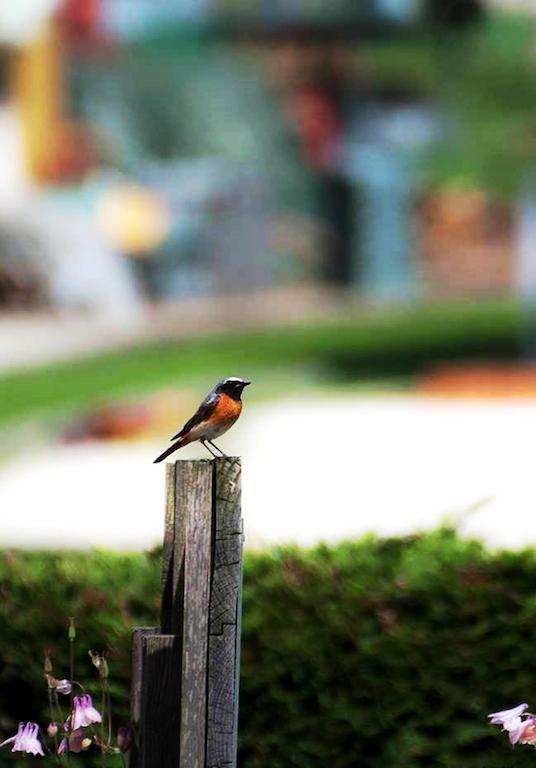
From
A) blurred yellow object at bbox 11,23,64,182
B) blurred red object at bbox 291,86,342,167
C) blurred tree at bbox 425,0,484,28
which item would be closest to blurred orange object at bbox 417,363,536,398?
blurred red object at bbox 291,86,342,167

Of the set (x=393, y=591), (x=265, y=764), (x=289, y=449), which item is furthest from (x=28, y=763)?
(x=289, y=449)

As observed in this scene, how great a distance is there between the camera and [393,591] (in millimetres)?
4199

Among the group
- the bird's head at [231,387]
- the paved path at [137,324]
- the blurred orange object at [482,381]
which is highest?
the paved path at [137,324]

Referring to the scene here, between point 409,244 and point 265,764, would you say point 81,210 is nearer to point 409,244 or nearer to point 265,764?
point 409,244

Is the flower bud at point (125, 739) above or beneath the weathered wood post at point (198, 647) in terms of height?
beneath

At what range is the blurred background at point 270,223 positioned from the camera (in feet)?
51.2

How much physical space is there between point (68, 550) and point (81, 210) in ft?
34.9

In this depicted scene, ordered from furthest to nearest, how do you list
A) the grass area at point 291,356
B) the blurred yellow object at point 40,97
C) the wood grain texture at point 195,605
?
the blurred yellow object at point 40,97 < the grass area at point 291,356 < the wood grain texture at point 195,605

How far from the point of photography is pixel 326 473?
47.5 ft

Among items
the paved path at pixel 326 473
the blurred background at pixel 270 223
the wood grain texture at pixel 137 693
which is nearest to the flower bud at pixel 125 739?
the wood grain texture at pixel 137 693

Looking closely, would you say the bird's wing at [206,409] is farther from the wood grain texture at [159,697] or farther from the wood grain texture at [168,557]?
the wood grain texture at [159,697]

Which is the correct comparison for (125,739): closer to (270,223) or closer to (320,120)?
(270,223)

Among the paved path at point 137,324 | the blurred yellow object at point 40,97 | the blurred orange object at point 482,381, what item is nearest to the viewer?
the paved path at point 137,324

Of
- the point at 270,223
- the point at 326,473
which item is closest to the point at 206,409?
the point at 326,473
